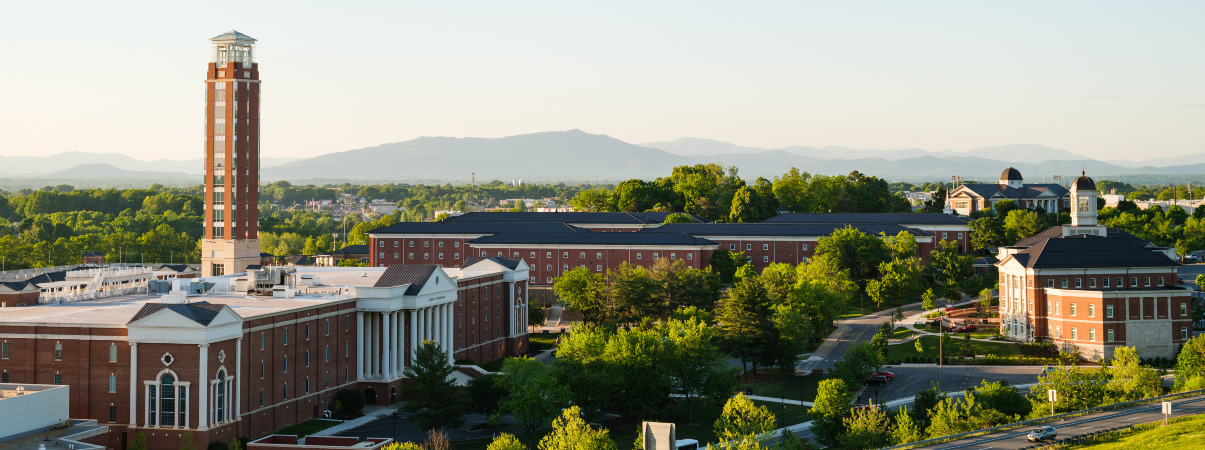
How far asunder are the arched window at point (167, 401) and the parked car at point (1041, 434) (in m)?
47.1

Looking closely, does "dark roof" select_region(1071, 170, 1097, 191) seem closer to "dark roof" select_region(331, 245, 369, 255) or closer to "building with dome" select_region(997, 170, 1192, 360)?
"building with dome" select_region(997, 170, 1192, 360)

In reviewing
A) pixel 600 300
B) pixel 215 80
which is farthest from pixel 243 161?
pixel 600 300

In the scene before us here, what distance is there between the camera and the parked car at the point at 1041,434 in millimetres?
62438

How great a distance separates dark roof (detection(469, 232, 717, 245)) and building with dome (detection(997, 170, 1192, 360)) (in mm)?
42228

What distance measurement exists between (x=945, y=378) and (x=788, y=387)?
40.7 ft

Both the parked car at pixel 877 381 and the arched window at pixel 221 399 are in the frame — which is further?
the parked car at pixel 877 381

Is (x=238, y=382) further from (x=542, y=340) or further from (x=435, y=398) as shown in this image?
(x=542, y=340)

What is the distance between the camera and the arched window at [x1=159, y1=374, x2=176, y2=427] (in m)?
70.8

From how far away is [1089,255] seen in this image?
111500mm

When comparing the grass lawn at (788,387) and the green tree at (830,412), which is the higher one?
the green tree at (830,412)

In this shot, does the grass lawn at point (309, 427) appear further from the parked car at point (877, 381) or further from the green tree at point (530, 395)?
the parked car at point (877, 381)

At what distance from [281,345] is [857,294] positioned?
79.1 m

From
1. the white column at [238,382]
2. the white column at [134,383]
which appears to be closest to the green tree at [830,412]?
the white column at [238,382]

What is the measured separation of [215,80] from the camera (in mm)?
117750
